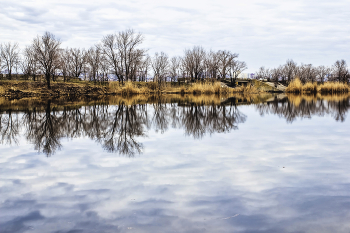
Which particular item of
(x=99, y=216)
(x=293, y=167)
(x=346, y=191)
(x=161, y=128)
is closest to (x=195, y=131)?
(x=161, y=128)

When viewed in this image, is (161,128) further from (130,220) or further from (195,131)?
(130,220)

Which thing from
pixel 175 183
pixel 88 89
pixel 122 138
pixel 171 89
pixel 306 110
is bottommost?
pixel 175 183

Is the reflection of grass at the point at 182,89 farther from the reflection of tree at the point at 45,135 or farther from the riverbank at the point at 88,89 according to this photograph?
the reflection of tree at the point at 45,135

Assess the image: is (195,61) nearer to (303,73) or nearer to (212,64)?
(212,64)

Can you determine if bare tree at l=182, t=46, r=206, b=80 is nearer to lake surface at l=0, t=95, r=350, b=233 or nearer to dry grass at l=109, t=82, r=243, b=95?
dry grass at l=109, t=82, r=243, b=95

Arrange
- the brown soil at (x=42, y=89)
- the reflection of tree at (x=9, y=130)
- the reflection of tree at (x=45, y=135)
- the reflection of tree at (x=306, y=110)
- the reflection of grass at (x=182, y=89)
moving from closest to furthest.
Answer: the reflection of tree at (x=45, y=135) → the reflection of tree at (x=9, y=130) → the reflection of tree at (x=306, y=110) → the brown soil at (x=42, y=89) → the reflection of grass at (x=182, y=89)

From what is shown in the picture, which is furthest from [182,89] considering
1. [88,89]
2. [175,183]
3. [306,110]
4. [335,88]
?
[175,183]

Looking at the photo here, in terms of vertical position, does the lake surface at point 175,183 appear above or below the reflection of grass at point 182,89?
below

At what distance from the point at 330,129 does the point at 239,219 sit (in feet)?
22.6

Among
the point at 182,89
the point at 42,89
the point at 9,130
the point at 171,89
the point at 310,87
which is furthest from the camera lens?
the point at 171,89

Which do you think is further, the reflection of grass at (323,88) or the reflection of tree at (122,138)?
the reflection of grass at (323,88)

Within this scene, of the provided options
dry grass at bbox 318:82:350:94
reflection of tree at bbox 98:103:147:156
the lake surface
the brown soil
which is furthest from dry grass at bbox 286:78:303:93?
reflection of tree at bbox 98:103:147:156


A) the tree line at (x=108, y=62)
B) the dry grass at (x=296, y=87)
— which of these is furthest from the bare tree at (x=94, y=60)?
the dry grass at (x=296, y=87)

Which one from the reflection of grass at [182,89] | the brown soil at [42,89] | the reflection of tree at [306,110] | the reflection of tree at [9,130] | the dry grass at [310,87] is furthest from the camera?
the dry grass at [310,87]
